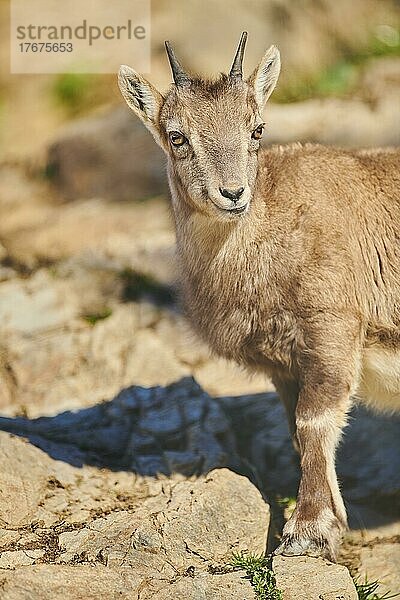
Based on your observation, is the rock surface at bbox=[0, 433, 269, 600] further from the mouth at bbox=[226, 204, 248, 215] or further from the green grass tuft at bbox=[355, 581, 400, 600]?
the mouth at bbox=[226, 204, 248, 215]

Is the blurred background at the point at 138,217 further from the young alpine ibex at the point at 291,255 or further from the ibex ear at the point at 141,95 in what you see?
the ibex ear at the point at 141,95

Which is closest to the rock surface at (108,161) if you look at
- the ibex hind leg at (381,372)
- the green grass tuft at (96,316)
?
the green grass tuft at (96,316)

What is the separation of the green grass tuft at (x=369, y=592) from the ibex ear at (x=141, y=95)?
432cm

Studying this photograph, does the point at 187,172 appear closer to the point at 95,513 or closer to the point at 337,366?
the point at 337,366

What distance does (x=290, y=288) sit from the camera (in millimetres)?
8242

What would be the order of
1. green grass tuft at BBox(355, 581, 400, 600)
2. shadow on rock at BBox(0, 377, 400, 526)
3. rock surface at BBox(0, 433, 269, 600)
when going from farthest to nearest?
shadow on rock at BBox(0, 377, 400, 526) → green grass tuft at BBox(355, 581, 400, 600) → rock surface at BBox(0, 433, 269, 600)

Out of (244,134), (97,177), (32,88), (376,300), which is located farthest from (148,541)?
(32,88)

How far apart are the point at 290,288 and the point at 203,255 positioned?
0.88 meters

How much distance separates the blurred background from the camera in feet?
34.7

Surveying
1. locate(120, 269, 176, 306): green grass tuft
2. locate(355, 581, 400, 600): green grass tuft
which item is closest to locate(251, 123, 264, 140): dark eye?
locate(355, 581, 400, 600): green grass tuft

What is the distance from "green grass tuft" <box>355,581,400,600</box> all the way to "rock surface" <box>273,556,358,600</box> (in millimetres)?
528

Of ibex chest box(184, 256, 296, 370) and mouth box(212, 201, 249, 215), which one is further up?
mouth box(212, 201, 249, 215)

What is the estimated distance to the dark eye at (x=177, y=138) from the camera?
8055 millimetres

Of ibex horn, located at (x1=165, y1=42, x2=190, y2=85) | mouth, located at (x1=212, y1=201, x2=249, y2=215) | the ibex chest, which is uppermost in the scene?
ibex horn, located at (x1=165, y1=42, x2=190, y2=85)
